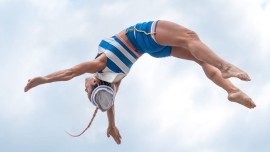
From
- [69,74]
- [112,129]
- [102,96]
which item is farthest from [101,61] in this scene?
[112,129]

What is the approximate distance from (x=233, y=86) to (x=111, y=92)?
2.13 meters

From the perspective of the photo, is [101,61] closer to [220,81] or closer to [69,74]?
[69,74]

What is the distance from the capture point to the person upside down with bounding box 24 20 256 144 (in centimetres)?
845

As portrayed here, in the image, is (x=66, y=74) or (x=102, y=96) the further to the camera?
(x=102, y=96)

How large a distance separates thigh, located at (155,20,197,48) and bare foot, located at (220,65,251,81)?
825mm

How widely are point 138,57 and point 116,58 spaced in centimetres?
48

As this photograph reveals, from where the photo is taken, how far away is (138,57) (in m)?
9.84

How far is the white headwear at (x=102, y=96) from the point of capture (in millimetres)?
9305

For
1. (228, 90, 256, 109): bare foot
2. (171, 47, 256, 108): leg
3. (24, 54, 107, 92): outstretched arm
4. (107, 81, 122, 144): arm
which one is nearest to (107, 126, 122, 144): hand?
(107, 81, 122, 144): arm

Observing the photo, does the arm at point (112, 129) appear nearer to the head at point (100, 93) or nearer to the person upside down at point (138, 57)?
the person upside down at point (138, 57)

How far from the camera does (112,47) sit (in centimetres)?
959

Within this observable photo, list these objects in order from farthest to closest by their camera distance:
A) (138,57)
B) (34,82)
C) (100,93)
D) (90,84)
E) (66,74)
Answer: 1. (138,57)
2. (90,84)
3. (100,93)
4. (66,74)
5. (34,82)

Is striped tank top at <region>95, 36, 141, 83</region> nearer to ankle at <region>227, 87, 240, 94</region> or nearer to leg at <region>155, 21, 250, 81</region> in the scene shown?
leg at <region>155, 21, 250, 81</region>

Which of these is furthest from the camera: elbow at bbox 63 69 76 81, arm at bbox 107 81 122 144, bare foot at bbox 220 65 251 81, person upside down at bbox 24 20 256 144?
arm at bbox 107 81 122 144
